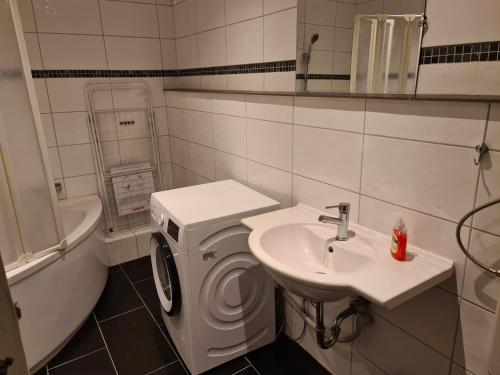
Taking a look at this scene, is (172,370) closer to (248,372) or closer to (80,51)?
(248,372)

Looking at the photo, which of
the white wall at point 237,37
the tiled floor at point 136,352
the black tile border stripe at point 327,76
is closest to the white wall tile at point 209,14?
the white wall at point 237,37

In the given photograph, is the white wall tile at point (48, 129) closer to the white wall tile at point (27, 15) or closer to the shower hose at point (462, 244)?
the white wall tile at point (27, 15)

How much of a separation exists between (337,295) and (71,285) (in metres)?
1.58

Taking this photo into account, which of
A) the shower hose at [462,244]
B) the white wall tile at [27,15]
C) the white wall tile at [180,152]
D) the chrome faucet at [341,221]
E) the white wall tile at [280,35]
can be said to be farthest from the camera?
the white wall tile at [180,152]

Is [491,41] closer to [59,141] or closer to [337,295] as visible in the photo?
[337,295]

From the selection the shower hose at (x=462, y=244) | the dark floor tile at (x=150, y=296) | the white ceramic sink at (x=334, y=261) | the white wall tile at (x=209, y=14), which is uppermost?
the white wall tile at (x=209, y=14)

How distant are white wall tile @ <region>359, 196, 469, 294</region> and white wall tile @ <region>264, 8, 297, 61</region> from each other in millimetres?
829

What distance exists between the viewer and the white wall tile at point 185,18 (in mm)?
2645

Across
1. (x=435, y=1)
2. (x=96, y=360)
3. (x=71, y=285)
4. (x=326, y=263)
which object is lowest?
(x=96, y=360)

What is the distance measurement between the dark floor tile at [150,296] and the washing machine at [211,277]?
1.02ft

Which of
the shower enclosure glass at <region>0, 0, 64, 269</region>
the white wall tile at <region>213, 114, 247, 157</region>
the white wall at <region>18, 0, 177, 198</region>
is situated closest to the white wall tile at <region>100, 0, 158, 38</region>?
the white wall at <region>18, 0, 177, 198</region>

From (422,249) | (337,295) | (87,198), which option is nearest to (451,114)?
(422,249)

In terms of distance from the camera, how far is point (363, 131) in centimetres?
137

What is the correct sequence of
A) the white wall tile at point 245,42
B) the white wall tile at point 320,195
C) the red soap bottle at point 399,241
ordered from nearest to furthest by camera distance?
the red soap bottle at point 399,241 < the white wall tile at point 320,195 < the white wall tile at point 245,42
